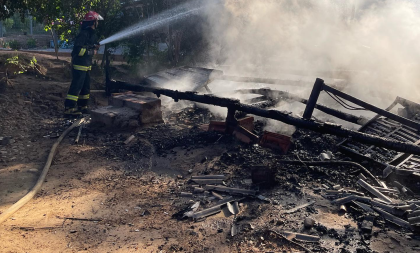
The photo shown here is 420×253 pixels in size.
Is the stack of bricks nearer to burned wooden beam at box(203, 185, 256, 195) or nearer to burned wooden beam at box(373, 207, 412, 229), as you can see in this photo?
burned wooden beam at box(203, 185, 256, 195)

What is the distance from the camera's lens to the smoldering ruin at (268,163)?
154 inches

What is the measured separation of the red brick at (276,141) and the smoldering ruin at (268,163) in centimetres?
2

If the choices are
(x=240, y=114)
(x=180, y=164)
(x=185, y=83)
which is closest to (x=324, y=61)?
(x=185, y=83)

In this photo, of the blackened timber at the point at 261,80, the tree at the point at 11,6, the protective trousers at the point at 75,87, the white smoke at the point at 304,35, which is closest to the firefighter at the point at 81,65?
the protective trousers at the point at 75,87

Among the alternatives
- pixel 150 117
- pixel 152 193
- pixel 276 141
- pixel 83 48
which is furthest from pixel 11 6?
pixel 276 141

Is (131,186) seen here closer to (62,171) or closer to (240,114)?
(62,171)

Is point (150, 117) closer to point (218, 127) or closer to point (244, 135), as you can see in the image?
point (218, 127)

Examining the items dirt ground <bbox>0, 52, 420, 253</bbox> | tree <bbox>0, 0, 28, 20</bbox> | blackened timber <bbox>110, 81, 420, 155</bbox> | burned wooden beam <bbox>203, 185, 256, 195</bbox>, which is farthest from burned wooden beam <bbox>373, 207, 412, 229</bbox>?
tree <bbox>0, 0, 28, 20</bbox>

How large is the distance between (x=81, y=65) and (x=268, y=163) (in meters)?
5.89

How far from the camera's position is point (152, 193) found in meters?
4.96

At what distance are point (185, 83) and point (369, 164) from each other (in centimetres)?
604

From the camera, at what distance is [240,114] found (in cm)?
745

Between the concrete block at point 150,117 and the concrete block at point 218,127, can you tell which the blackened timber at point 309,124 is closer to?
the concrete block at point 218,127

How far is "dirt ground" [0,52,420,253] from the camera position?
3.73m
